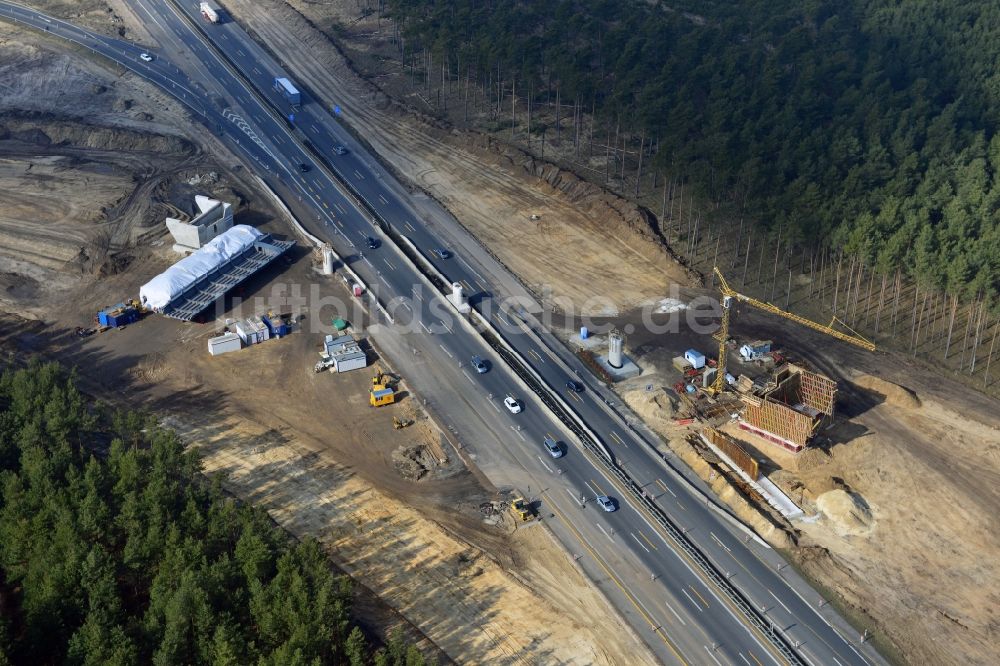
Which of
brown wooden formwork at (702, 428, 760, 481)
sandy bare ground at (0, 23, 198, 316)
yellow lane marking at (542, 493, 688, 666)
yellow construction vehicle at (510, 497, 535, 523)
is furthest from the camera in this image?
sandy bare ground at (0, 23, 198, 316)

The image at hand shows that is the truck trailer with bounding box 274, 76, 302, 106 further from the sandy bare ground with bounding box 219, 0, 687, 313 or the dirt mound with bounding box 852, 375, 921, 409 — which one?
the dirt mound with bounding box 852, 375, 921, 409

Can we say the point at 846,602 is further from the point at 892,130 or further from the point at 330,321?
the point at 892,130

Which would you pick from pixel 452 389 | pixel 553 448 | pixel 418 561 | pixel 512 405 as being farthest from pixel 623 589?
pixel 452 389

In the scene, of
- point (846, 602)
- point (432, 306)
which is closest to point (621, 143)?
point (432, 306)

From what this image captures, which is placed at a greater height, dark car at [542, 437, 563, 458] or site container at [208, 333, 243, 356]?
site container at [208, 333, 243, 356]

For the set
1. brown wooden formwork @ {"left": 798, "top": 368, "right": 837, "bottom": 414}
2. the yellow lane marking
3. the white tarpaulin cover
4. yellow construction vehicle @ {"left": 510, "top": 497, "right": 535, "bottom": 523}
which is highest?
the white tarpaulin cover

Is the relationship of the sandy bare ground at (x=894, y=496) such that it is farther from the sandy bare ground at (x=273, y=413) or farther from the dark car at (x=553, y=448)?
the sandy bare ground at (x=273, y=413)

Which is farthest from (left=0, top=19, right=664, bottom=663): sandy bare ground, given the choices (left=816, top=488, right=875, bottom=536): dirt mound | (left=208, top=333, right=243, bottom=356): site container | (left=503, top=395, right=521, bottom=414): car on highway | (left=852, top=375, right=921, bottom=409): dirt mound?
(left=852, top=375, right=921, bottom=409): dirt mound

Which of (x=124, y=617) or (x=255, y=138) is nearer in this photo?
(x=124, y=617)
